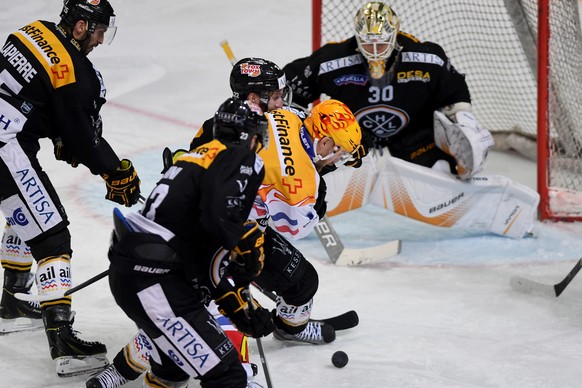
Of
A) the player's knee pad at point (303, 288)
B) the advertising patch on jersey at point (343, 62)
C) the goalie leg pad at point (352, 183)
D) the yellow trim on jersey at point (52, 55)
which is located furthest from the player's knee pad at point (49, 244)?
the advertising patch on jersey at point (343, 62)

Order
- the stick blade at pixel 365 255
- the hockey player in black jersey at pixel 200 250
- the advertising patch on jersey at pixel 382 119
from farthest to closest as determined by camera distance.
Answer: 1. the advertising patch on jersey at pixel 382 119
2. the stick blade at pixel 365 255
3. the hockey player in black jersey at pixel 200 250

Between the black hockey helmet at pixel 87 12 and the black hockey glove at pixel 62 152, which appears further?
the black hockey glove at pixel 62 152

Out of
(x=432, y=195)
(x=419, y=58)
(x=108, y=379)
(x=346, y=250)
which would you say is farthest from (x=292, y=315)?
(x=419, y=58)

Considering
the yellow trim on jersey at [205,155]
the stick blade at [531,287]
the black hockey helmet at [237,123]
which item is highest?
the black hockey helmet at [237,123]

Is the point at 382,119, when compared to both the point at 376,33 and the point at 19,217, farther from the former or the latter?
the point at 19,217

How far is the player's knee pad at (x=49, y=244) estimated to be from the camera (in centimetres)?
348

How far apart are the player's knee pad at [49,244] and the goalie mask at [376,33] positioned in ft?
5.94

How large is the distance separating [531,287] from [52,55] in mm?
2191

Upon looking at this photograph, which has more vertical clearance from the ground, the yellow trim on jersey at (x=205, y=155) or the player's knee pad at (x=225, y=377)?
the yellow trim on jersey at (x=205, y=155)

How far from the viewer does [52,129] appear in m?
3.56

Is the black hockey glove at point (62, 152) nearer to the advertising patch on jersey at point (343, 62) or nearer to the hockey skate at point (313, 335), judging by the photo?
the hockey skate at point (313, 335)

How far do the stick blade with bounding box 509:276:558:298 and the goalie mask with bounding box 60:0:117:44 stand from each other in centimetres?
202

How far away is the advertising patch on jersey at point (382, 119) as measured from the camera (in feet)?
16.3

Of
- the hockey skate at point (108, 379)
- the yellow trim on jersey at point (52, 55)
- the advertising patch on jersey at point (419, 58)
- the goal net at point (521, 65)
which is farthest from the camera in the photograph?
the goal net at point (521, 65)
